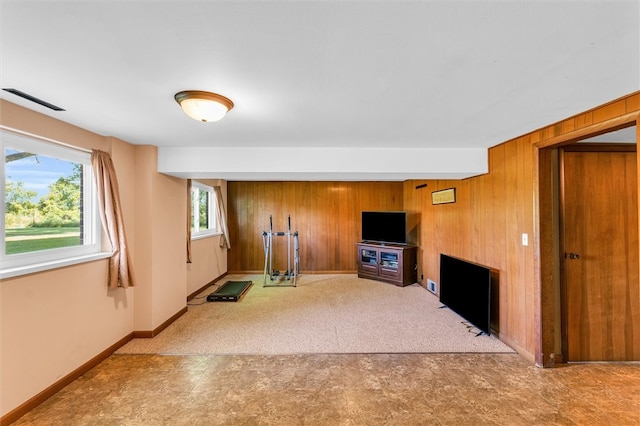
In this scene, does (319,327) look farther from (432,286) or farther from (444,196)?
(444,196)

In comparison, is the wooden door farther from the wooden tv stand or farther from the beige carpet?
the wooden tv stand

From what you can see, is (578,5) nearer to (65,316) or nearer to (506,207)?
(506,207)

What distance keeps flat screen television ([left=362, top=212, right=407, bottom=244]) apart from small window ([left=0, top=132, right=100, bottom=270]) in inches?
187

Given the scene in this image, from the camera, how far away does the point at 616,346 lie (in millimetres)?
2643

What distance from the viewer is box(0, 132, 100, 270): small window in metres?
2.02

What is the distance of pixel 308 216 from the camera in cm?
654

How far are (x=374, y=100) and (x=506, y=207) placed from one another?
2.13 metres

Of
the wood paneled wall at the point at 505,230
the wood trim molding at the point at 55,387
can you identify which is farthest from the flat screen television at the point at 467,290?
the wood trim molding at the point at 55,387

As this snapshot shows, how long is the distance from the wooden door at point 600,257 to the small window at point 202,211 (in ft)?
17.5

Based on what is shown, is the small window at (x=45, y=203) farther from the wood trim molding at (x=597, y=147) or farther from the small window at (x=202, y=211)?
the wood trim molding at (x=597, y=147)

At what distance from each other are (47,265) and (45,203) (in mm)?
561

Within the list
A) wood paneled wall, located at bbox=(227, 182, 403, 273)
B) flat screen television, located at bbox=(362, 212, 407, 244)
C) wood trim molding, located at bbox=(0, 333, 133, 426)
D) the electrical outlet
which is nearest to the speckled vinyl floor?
wood trim molding, located at bbox=(0, 333, 133, 426)

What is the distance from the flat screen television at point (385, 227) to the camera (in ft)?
18.3

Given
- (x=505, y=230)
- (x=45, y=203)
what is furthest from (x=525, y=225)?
(x=45, y=203)
